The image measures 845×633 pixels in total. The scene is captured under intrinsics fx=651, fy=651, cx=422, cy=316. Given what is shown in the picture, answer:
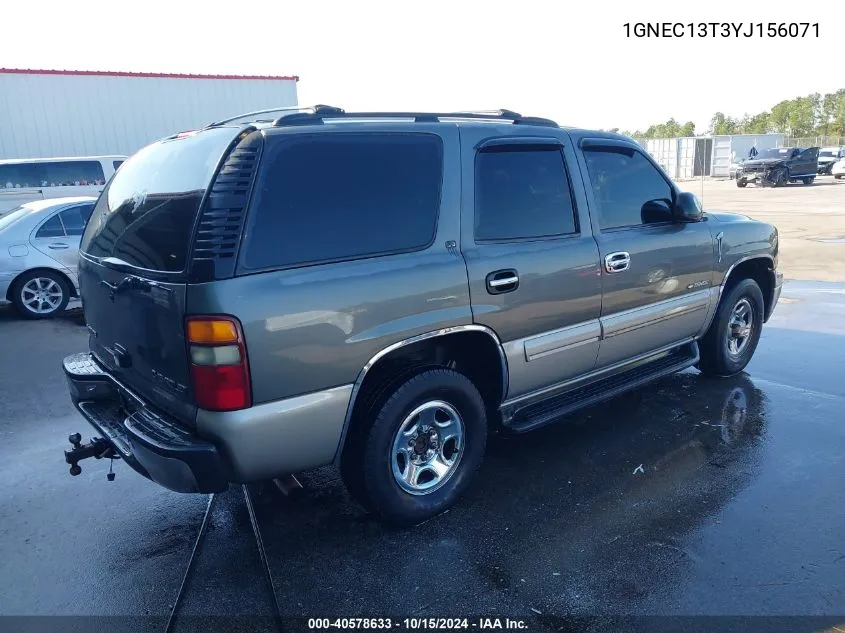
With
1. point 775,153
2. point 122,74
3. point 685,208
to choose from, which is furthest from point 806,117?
point 685,208

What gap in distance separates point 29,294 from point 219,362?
695 centimetres

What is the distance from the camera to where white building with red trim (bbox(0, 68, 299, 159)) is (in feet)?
57.0

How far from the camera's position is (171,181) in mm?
2965

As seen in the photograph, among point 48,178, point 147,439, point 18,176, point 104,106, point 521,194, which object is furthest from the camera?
point 104,106

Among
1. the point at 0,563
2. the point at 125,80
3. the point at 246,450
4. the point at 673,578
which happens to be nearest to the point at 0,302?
the point at 0,563

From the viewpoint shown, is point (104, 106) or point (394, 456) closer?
point (394, 456)

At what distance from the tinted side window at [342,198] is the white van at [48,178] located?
452 inches

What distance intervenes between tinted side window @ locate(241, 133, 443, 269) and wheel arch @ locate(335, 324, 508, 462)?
0.46m

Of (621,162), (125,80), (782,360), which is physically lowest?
(782,360)

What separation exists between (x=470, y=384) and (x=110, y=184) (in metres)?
2.31

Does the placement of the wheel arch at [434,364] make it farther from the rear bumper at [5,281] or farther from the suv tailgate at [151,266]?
the rear bumper at [5,281]

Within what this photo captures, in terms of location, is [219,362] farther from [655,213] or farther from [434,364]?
[655,213]

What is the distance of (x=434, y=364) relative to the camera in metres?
3.26

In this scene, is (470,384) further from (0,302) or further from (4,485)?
(0,302)
